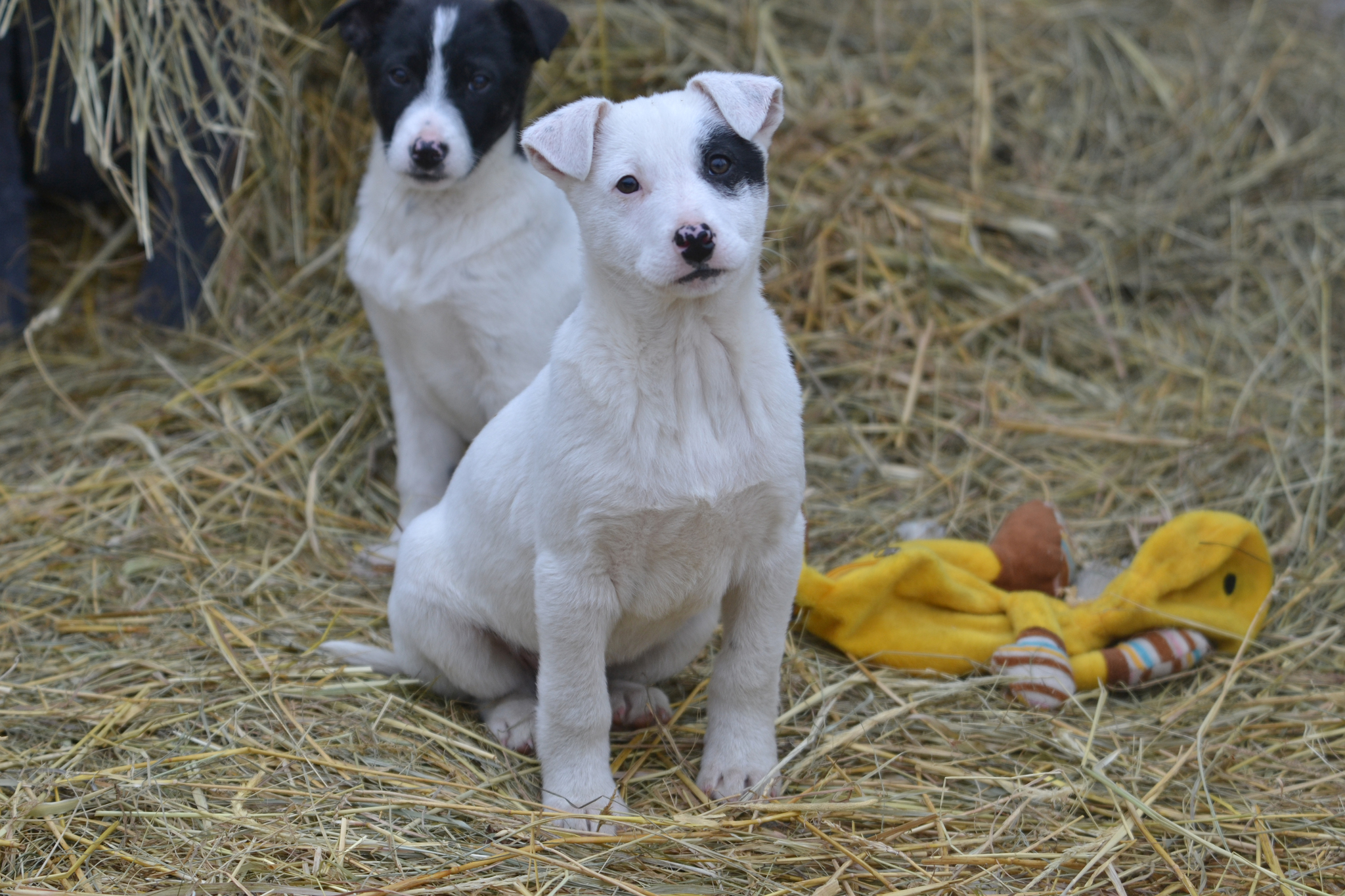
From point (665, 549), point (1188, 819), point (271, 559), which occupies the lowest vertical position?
point (271, 559)

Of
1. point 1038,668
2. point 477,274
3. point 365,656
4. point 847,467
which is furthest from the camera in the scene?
point 847,467

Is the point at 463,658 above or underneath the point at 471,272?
underneath

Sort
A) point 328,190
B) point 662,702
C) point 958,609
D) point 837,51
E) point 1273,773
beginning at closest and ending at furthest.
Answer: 1. point 1273,773
2. point 662,702
3. point 958,609
4. point 328,190
5. point 837,51

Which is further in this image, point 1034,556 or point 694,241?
point 1034,556

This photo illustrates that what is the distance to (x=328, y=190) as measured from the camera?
5.88 metres

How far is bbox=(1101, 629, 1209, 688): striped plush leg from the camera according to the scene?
3.62 metres

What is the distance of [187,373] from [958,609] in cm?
365

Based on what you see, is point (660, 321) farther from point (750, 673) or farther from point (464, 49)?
point (464, 49)

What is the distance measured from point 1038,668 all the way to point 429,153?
254 centimetres

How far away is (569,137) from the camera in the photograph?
2777mm

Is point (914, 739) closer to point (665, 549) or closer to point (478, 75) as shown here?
point (665, 549)

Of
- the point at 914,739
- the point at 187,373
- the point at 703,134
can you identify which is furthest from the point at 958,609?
the point at 187,373

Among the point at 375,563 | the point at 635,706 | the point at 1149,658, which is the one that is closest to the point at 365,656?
the point at 375,563

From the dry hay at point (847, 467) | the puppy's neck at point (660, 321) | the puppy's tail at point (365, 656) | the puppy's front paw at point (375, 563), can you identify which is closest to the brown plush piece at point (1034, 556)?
the dry hay at point (847, 467)
